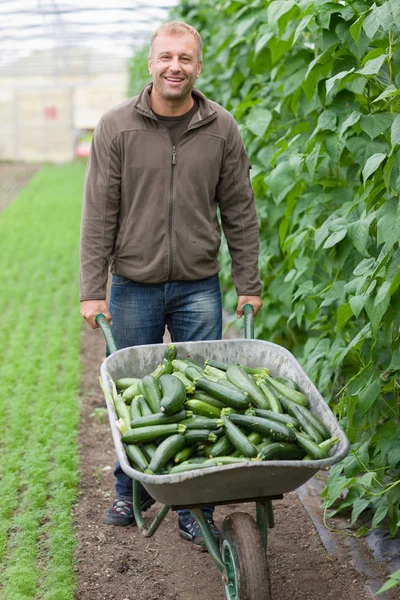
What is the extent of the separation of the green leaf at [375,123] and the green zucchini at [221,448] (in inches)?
51.5

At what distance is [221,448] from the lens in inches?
116

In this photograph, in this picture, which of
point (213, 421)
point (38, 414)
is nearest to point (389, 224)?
point (213, 421)

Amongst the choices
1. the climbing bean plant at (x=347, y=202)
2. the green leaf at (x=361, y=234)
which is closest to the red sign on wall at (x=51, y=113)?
the climbing bean plant at (x=347, y=202)

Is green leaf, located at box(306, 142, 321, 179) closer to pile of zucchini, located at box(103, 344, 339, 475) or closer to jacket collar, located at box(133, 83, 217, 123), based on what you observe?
jacket collar, located at box(133, 83, 217, 123)

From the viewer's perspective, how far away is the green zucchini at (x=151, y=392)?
3.09 m

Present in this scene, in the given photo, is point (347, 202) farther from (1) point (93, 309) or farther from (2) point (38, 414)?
(2) point (38, 414)

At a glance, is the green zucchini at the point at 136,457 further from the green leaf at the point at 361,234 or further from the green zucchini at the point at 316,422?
the green leaf at the point at 361,234

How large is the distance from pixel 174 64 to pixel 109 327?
1.11 metres

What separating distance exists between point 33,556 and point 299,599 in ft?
3.87

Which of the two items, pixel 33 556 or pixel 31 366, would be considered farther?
pixel 31 366

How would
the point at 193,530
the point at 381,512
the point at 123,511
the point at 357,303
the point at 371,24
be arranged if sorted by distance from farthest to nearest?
the point at 123,511 → the point at 193,530 → the point at 381,512 → the point at 357,303 → the point at 371,24

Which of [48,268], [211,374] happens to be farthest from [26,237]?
[211,374]

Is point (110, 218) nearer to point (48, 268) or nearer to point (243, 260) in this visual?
point (243, 260)

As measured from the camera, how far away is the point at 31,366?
268 inches
